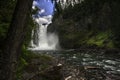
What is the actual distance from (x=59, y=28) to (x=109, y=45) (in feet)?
200

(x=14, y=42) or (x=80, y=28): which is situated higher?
(x=80, y=28)

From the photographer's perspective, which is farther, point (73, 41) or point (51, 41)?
point (51, 41)

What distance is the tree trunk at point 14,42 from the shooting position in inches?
299

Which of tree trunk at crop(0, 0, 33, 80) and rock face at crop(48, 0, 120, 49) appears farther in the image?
rock face at crop(48, 0, 120, 49)

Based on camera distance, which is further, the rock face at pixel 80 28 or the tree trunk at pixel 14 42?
the rock face at pixel 80 28

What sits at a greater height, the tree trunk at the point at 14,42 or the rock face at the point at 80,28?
the rock face at the point at 80,28

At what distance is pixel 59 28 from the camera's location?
456 feet

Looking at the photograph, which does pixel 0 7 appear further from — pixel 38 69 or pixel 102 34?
pixel 102 34

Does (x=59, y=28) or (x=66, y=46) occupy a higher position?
(x=59, y=28)

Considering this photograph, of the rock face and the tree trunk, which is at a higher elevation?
the rock face

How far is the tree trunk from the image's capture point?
759 centimetres

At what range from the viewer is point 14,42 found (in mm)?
7598

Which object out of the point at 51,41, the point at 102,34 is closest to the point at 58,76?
the point at 102,34

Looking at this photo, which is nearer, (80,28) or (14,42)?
(14,42)
